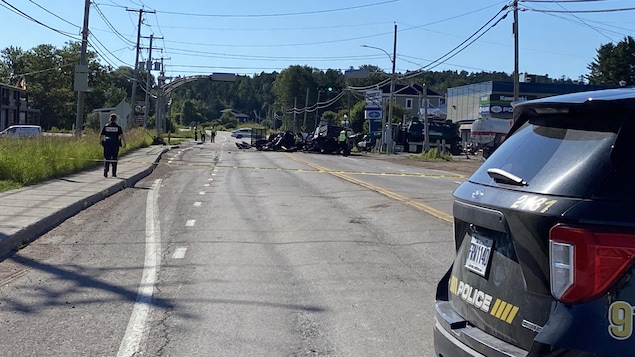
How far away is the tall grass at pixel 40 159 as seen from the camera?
64.7 feet

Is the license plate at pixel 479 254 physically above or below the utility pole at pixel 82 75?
below

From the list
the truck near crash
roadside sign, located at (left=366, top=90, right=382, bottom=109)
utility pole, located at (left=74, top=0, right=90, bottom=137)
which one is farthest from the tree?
utility pole, located at (left=74, top=0, right=90, bottom=137)

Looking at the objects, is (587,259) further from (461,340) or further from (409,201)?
(409,201)

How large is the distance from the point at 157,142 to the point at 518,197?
193 feet

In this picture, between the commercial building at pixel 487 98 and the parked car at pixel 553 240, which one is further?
the commercial building at pixel 487 98

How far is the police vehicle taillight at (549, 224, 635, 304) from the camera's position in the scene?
3238mm

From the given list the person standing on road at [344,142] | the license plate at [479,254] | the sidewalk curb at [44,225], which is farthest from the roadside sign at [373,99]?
the license plate at [479,254]

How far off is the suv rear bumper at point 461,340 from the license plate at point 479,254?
31 centimetres

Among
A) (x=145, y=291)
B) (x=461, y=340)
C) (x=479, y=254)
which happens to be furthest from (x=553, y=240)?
(x=145, y=291)

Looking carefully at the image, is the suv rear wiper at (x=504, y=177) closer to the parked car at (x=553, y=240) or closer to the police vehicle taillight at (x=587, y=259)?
the parked car at (x=553, y=240)

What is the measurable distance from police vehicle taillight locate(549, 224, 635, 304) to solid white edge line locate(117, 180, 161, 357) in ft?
12.4

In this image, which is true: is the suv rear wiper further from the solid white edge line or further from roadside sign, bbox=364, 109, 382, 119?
roadside sign, bbox=364, 109, 382, 119

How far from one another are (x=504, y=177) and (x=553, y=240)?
0.66m

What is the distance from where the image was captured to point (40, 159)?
846 inches
